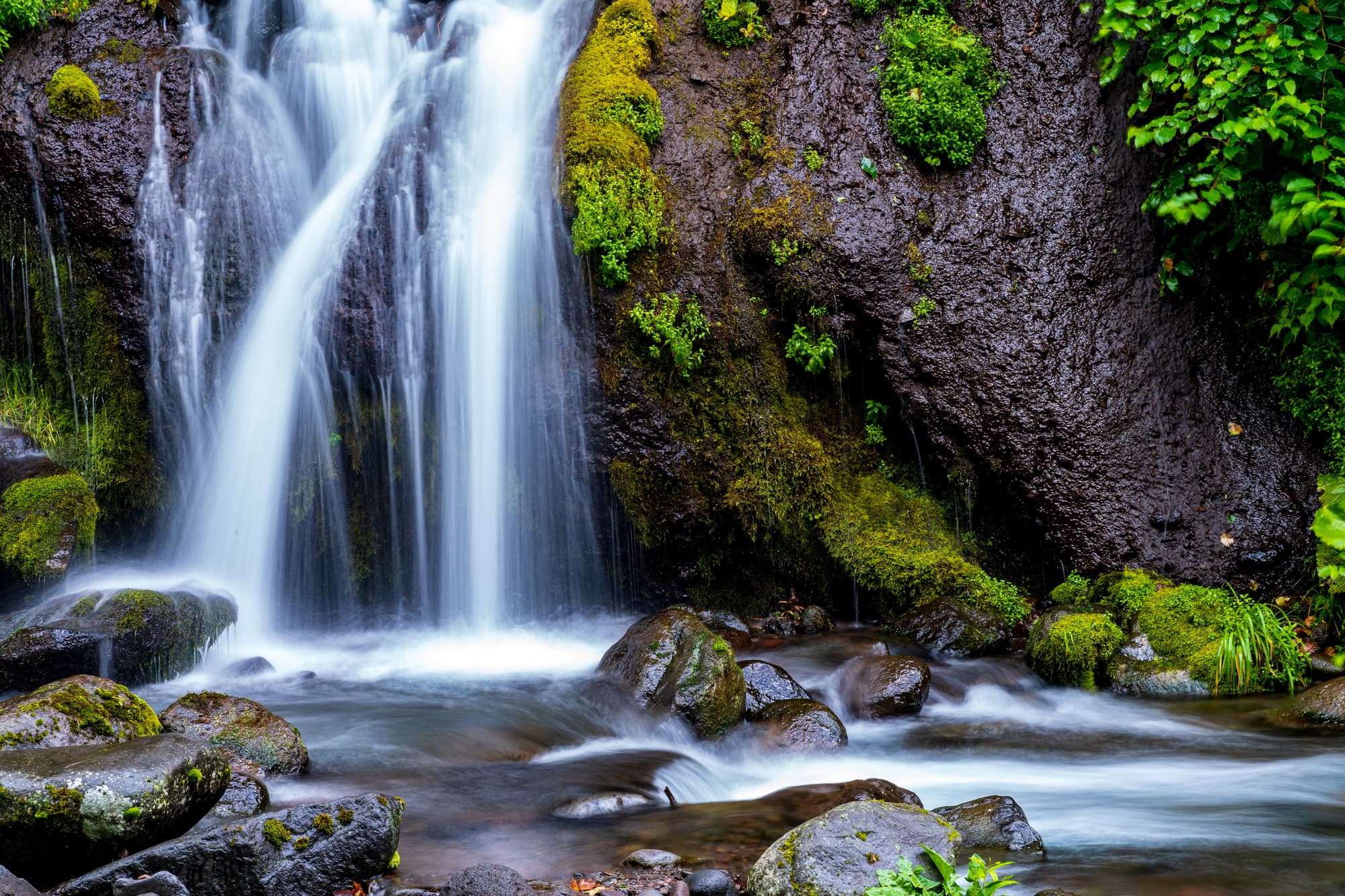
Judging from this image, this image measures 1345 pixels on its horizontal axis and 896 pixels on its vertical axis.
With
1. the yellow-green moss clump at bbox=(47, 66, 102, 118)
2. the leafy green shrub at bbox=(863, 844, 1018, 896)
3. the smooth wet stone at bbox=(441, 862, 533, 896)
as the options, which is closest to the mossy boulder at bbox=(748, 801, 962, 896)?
the leafy green shrub at bbox=(863, 844, 1018, 896)

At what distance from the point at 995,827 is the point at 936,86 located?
7390 mm

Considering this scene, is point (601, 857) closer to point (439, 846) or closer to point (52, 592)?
point (439, 846)

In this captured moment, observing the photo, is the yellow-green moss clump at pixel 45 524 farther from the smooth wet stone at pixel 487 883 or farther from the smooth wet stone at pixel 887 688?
the smooth wet stone at pixel 887 688

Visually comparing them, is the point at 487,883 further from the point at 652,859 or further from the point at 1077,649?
the point at 1077,649

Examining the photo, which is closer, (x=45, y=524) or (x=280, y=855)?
(x=280, y=855)

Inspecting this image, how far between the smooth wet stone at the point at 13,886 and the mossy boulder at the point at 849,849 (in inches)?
98.9

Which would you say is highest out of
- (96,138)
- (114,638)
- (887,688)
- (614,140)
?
(96,138)

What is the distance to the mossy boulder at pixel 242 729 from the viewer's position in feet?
15.4

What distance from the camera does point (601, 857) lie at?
12.9 ft

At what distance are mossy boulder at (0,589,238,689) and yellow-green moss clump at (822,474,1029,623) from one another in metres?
5.42

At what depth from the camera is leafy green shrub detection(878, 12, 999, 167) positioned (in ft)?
28.7

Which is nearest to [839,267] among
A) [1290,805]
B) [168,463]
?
[1290,805]

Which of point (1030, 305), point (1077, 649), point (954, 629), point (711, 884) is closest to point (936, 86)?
point (1030, 305)

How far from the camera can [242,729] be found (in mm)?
4797
